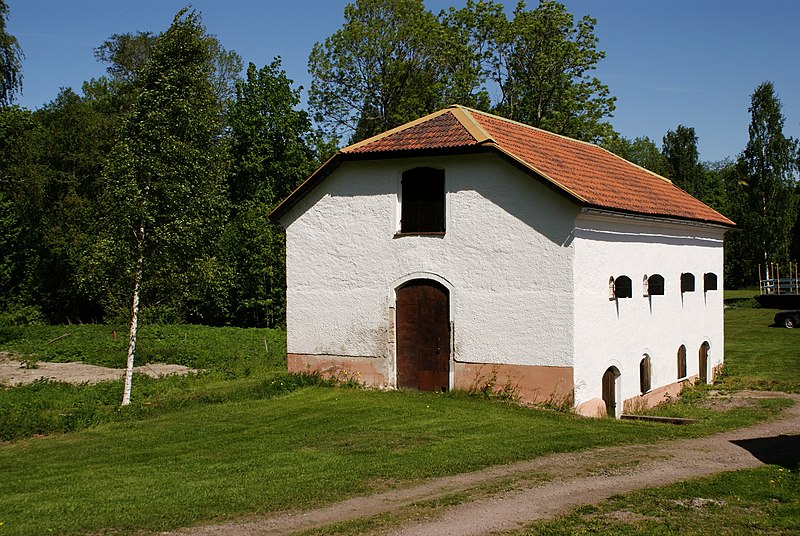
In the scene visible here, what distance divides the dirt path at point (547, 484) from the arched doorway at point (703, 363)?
31.4 ft

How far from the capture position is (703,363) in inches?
969

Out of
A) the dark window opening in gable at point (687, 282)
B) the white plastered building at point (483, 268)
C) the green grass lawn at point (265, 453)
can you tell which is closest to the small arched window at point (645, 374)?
the white plastered building at point (483, 268)

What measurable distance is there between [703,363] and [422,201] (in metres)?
11.1

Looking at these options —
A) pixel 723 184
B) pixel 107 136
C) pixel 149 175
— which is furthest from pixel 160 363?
pixel 723 184

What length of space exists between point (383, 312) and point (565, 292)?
449cm

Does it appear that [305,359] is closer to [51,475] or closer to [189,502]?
[51,475]

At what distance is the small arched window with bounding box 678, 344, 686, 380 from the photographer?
74.5 feet

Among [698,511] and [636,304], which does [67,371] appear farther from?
[698,511]

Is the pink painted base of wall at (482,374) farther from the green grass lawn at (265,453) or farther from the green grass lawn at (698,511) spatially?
the green grass lawn at (698,511)

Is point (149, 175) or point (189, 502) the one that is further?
point (149, 175)

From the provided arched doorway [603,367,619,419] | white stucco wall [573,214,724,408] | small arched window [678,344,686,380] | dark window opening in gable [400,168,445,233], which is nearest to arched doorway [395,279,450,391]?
dark window opening in gable [400,168,445,233]

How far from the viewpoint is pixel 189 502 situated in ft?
34.0

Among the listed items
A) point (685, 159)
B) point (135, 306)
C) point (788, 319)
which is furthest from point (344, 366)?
point (685, 159)

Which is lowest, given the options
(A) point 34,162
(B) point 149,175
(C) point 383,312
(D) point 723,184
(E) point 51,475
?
(E) point 51,475
